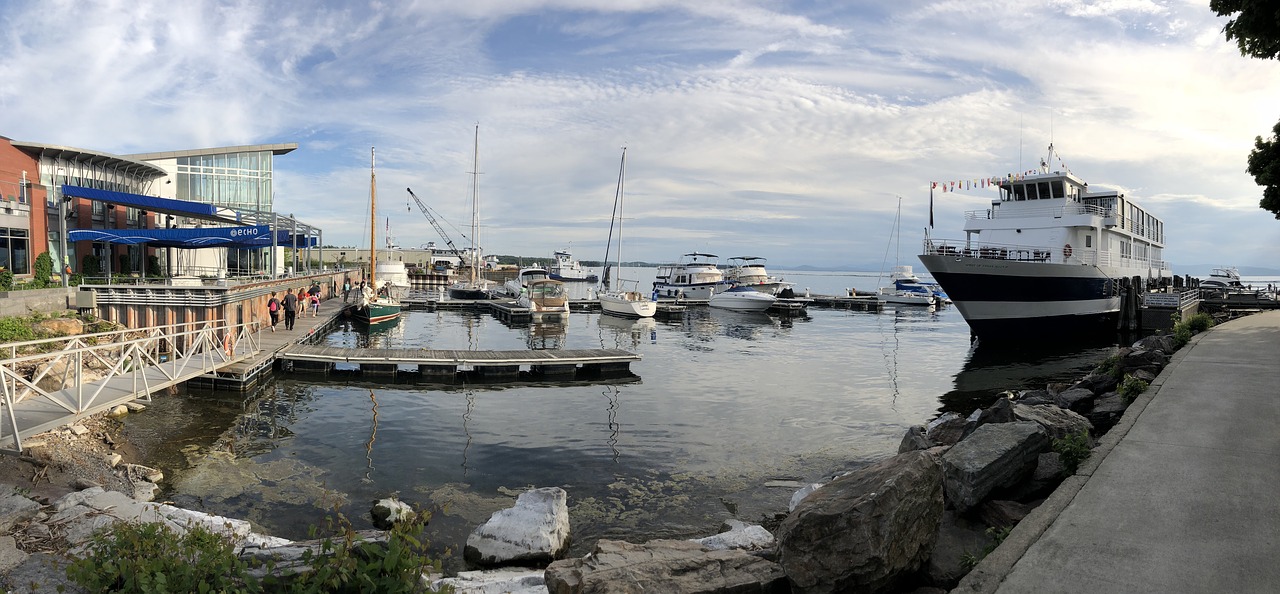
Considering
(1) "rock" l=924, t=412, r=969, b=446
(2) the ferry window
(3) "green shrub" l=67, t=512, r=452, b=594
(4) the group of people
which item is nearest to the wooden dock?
(4) the group of people

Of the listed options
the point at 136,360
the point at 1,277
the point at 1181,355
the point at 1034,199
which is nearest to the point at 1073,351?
the point at 1034,199

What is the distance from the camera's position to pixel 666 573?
615cm

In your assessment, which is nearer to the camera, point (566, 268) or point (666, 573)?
point (666, 573)

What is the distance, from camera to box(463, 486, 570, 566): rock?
8484 mm

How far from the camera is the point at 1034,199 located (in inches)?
1451

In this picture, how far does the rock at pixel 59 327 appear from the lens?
19000mm

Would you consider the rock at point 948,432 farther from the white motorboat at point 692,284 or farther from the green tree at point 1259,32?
the white motorboat at point 692,284

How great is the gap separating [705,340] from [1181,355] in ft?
74.0

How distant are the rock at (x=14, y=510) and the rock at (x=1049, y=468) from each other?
10.9 m

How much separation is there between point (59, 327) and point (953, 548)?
23.5m

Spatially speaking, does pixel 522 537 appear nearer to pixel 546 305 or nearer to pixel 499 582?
pixel 499 582

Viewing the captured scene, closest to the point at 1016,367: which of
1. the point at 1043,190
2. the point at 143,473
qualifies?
the point at 1043,190

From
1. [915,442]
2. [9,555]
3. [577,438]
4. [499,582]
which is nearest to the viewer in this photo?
[9,555]

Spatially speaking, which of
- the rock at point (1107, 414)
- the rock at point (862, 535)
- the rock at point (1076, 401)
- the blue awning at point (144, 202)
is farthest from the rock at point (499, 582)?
the blue awning at point (144, 202)
